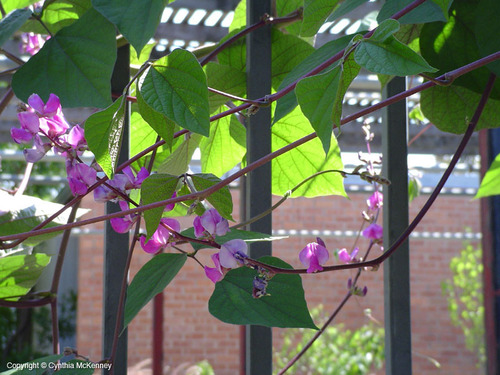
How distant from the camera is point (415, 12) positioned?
0.45m

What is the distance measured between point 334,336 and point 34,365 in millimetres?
6516

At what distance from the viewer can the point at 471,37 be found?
55 cm

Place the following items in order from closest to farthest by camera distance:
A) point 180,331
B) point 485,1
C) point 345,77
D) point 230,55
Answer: point 345,77, point 485,1, point 230,55, point 180,331

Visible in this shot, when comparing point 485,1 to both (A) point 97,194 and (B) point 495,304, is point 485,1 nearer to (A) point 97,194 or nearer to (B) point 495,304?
(A) point 97,194

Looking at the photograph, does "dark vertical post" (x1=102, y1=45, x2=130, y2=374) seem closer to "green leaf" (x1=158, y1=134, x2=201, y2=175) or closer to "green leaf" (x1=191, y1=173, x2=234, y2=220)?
"green leaf" (x1=158, y1=134, x2=201, y2=175)

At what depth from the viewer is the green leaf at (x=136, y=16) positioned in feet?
1.34

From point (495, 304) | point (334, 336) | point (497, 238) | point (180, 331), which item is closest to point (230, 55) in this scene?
point (497, 238)

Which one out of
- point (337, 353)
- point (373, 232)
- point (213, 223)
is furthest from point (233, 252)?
point (337, 353)

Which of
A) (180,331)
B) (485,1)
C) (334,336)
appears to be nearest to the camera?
(485,1)

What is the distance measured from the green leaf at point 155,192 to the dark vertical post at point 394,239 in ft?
0.77

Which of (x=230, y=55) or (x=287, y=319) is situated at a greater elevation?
Result: (x=230, y=55)

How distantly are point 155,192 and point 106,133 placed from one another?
0.05m

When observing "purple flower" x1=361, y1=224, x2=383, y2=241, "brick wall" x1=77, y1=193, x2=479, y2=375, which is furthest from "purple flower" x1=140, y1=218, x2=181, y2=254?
"brick wall" x1=77, y1=193, x2=479, y2=375

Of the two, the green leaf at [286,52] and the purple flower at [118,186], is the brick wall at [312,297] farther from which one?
the purple flower at [118,186]
